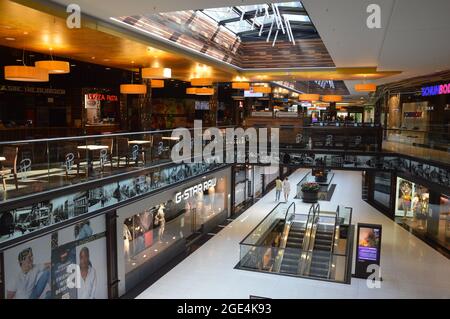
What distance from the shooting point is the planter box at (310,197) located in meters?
20.0

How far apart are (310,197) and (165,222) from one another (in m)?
9.67

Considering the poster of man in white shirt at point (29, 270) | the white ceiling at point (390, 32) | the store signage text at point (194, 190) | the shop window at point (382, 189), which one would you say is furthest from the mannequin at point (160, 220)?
the shop window at point (382, 189)

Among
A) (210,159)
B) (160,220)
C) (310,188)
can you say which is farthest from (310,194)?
(160,220)

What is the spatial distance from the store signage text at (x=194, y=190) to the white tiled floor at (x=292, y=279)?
1.81m

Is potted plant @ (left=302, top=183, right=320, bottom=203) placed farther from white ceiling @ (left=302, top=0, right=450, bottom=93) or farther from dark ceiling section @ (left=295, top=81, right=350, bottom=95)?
dark ceiling section @ (left=295, top=81, right=350, bottom=95)

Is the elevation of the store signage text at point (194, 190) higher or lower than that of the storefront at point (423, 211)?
higher

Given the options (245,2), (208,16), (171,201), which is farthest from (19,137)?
(245,2)

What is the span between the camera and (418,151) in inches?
556

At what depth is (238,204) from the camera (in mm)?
19453

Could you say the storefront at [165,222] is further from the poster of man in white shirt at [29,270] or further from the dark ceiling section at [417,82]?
the dark ceiling section at [417,82]

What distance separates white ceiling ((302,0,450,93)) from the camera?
589 cm

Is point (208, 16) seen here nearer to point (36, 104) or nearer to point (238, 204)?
point (36, 104)
